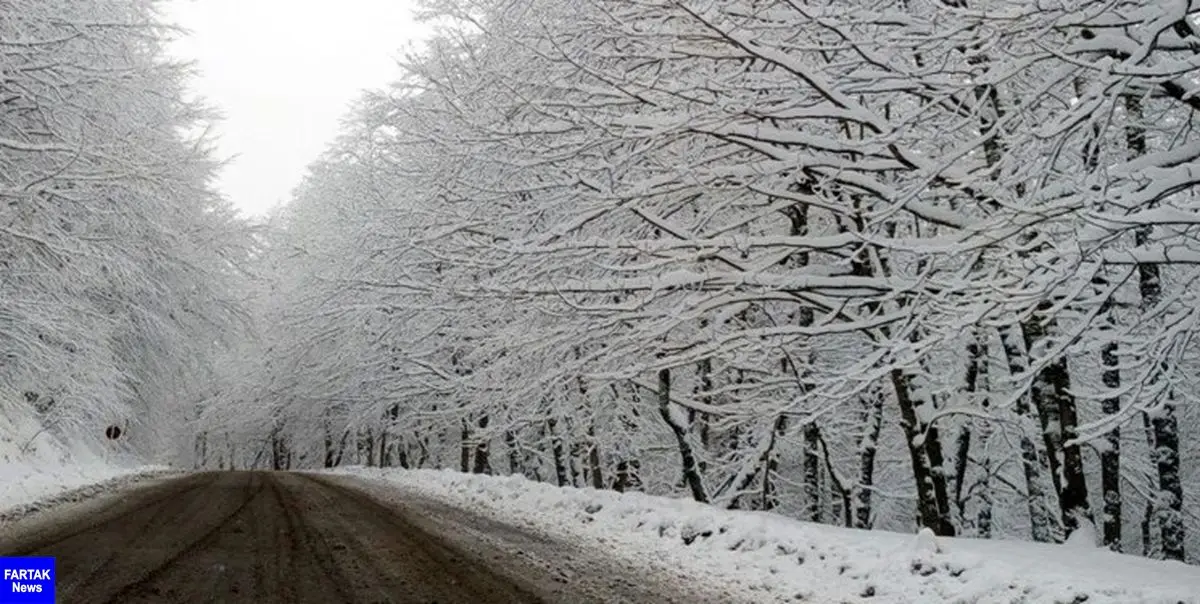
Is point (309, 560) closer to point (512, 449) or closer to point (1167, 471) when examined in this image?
point (1167, 471)

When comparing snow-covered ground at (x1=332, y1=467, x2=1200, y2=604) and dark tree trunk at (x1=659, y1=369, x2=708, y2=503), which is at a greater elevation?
dark tree trunk at (x1=659, y1=369, x2=708, y2=503)

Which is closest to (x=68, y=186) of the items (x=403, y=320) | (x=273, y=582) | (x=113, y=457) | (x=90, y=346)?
(x=90, y=346)

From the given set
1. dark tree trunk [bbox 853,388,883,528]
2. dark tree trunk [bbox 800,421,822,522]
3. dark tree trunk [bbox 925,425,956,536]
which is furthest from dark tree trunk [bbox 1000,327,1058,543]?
dark tree trunk [bbox 800,421,822,522]

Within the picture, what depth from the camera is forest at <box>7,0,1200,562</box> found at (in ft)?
19.0

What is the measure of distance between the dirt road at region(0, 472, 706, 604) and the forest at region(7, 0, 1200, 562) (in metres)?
1.76

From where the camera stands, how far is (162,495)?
49.0ft

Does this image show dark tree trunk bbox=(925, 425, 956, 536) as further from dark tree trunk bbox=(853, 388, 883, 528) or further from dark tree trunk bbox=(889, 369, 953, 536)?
dark tree trunk bbox=(853, 388, 883, 528)

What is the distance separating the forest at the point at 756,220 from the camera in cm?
579

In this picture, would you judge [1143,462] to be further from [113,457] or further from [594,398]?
[113,457]

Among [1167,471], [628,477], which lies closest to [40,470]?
[628,477]

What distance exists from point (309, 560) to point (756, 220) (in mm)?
7836

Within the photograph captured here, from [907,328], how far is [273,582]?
4.95 metres

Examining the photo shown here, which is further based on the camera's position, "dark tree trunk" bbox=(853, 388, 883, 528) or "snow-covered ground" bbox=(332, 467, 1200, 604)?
"dark tree trunk" bbox=(853, 388, 883, 528)

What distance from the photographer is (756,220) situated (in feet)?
41.3
